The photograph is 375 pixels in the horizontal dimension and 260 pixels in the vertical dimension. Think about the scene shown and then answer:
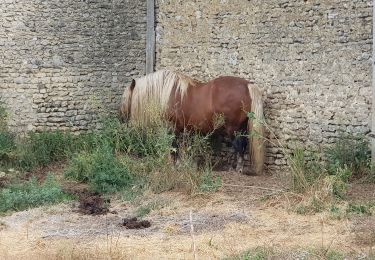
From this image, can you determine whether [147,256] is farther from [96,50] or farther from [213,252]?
[96,50]

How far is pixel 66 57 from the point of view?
11797 mm

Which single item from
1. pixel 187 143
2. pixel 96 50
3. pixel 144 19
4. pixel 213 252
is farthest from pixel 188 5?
pixel 213 252

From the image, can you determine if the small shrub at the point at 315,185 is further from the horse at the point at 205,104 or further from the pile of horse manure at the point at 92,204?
the pile of horse manure at the point at 92,204

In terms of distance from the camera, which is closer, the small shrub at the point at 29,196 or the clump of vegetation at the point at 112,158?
the small shrub at the point at 29,196

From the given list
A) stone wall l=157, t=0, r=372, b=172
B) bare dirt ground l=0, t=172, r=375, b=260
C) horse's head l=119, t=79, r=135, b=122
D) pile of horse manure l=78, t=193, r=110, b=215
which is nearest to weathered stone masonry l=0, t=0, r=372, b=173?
stone wall l=157, t=0, r=372, b=172

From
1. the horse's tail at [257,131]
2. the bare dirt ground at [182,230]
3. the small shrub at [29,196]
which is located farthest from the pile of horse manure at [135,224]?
the horse's tail at [257,131]

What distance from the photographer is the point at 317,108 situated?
399 inches

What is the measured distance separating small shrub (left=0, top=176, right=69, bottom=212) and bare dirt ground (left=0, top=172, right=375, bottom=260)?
23cm

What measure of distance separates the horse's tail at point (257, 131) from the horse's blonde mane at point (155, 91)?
1.09 metres

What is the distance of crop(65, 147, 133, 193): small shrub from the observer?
9.52 meters

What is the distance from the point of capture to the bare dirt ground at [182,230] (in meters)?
6.86

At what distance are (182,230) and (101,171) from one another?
2452mm

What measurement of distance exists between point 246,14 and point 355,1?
192 centimetres

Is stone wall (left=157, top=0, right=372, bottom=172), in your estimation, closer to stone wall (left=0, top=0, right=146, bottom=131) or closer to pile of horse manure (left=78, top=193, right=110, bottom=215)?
stone wall (left=0, top=0, right=146, bottom=131)
